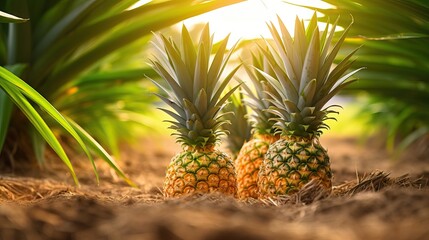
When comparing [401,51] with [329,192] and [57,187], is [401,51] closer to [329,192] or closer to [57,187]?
[329,192]

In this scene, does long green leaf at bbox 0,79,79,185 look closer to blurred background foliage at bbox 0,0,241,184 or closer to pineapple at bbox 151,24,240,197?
blurred background foliage at bbox 0,0,241,184

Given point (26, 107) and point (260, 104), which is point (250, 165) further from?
point (26, 107)

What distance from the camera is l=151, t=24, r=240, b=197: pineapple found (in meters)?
1.45

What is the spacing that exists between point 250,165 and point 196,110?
0.32 metres

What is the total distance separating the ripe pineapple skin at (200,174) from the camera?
4.75 ft

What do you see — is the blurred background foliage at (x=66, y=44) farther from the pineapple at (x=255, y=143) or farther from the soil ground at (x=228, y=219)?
the soil ground at (x=228, y=219)

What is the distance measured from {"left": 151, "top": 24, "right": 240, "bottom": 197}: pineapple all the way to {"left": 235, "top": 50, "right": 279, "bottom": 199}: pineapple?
15cm

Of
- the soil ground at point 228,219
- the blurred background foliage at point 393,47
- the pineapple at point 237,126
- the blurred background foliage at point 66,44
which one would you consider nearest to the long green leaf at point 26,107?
the blurred background foliage at point 66,44

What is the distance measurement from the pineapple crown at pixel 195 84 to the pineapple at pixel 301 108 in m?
0.17

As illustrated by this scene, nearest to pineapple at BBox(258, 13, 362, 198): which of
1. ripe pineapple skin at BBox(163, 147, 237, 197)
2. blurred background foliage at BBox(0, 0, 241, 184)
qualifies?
ripe pineapple skin at BBox(163, 147, 237, 197)

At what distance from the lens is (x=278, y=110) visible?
1491mm

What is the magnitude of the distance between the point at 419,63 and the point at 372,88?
257mm

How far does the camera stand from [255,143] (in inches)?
65.7

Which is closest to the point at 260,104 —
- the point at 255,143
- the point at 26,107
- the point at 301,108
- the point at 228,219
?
the point at 255,143
